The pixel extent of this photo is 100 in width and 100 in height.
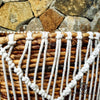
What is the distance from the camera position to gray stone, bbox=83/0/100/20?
1577mm

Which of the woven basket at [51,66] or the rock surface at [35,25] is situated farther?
the rock surface at [35,25]

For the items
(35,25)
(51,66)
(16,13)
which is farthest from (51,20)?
(51,66)

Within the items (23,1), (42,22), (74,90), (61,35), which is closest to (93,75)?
(74,90)

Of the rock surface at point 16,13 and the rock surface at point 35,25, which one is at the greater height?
the rock surface at point 16,13

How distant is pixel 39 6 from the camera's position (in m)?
1.69

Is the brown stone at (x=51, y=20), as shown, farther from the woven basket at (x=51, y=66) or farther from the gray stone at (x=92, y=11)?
the woven basket at (x=51, y=66)

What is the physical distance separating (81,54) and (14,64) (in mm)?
221

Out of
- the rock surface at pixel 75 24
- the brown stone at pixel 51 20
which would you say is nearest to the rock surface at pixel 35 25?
the brown stone at pixel 51 20

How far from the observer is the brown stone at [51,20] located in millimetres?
1649

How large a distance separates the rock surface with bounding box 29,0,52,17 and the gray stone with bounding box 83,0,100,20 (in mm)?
364

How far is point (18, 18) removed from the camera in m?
1.72

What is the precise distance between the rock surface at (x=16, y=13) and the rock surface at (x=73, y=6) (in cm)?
31

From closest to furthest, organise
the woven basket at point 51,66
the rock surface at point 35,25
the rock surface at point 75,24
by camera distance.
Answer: the woven basket at point 51,66 < the rock surface at point 75,24 < the rock surface at point 35,25

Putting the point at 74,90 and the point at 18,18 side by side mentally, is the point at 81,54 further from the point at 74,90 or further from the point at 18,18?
the point at 18,18
